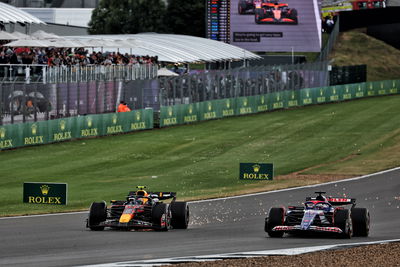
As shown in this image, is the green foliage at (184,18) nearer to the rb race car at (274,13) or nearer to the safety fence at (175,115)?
the rb race car at (274,13)

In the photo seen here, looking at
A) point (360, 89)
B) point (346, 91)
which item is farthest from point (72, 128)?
point (360, 89)

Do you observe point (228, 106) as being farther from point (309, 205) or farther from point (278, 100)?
point (309, 205)

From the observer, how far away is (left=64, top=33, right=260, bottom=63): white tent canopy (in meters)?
69.2

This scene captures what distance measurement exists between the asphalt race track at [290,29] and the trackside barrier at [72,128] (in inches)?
871

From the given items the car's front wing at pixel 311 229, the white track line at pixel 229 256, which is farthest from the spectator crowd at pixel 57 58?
the white track line at pixel 229 256

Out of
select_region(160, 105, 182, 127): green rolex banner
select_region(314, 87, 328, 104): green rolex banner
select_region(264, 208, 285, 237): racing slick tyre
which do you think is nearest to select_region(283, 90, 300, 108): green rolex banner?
select_region(314, 87, 328, 104): green rolex banner

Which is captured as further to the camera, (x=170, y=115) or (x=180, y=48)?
(x=180, y=48)

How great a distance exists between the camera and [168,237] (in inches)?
819

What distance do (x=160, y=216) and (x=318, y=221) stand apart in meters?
3.44

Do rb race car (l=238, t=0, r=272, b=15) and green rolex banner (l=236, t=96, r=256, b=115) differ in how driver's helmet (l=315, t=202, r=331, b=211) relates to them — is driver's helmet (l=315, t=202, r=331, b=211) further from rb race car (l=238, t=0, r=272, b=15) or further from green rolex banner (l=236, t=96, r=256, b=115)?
rb race car (l=238, t=0, r=272, b=15)

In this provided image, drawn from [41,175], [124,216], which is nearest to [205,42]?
[41,175]

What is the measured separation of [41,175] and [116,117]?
1381 centimetres

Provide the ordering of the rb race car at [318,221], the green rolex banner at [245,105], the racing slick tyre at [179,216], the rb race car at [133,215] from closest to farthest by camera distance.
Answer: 1. the rb race car at [318,221]
2. the rb race car at [133,215]
3. the racing slick tyre at [179,216]
4. the green rolex banner at [245,105]

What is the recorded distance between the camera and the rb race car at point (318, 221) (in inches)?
818
